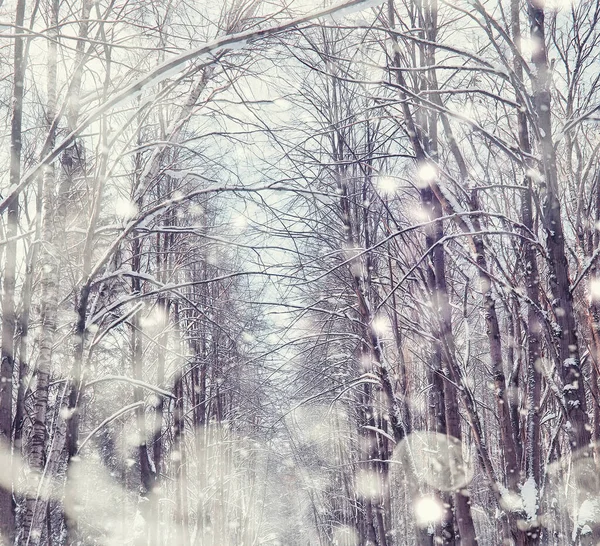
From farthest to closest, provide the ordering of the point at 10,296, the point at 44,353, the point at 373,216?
the point at 373,216
the point at 10,296
the point at 44,353

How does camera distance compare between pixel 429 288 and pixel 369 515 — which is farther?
pixel 369 515

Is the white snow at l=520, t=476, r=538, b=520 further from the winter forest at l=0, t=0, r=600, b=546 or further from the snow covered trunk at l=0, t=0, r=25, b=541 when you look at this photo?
the snow covered trunk at l=0, t=0, r=25, b=541

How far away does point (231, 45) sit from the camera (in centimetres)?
203

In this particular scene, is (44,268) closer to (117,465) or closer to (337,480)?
(337,480)

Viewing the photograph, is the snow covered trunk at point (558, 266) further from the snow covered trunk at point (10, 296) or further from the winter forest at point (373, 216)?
the snow covered trunk at point (10, 296)

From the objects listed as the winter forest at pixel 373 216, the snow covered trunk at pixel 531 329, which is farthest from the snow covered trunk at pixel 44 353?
the snow covered trunk at pixel 531 329

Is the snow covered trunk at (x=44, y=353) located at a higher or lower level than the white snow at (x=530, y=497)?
higher

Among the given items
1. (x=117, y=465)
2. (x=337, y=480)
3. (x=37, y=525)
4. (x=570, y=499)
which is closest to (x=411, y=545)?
(x=337, y=480)

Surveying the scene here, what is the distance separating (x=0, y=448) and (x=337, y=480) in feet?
59.1

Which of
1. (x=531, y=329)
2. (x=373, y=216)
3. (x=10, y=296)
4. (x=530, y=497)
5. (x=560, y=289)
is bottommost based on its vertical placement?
(x=530, y=497)

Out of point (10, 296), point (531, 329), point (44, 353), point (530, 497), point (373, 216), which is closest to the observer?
point (530, 497)

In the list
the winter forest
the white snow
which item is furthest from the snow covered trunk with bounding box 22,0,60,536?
the white snow

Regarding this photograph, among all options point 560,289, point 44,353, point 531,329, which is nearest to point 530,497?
point 531,329

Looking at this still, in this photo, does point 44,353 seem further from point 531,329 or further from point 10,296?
point 531,329
